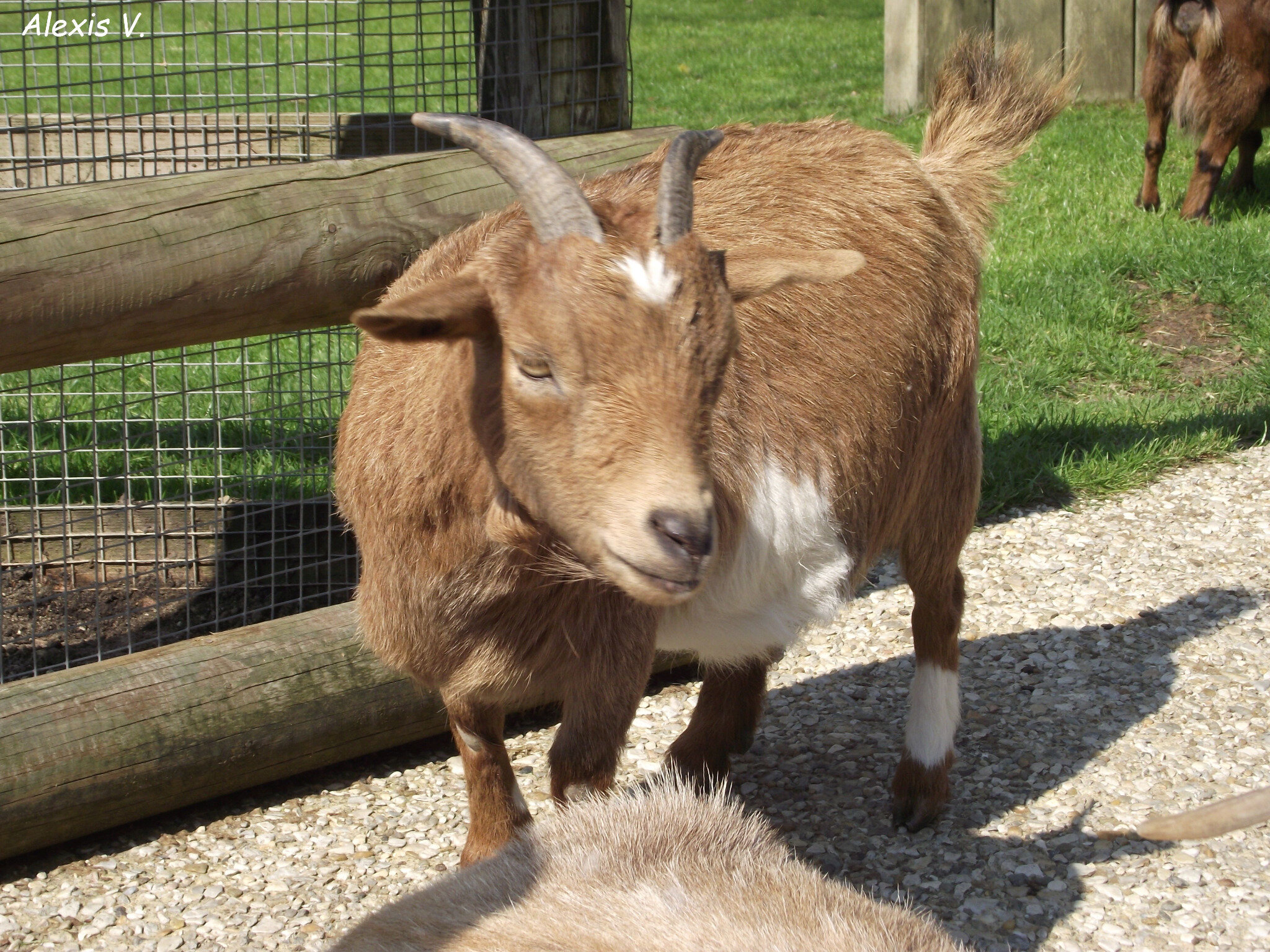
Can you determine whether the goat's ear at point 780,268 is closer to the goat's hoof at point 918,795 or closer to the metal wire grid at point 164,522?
the goat's hoof at point 918,795

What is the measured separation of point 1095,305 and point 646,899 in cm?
638

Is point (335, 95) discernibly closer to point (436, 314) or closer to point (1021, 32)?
point (436, 314)

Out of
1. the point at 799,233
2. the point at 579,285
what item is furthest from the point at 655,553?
the point at 799,233

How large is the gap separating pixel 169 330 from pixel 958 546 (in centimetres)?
247

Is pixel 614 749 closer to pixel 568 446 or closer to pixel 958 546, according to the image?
pixel 568 446

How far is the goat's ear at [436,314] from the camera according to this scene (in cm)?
237

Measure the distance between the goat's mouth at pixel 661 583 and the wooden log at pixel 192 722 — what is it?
190 centimetres

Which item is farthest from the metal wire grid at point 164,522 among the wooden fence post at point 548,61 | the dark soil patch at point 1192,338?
the dark soil patch at point 1192,338

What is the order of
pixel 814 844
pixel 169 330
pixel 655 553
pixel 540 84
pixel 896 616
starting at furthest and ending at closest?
pixel 896 616 < pixel 540 84 < pixel 814 844 < pixel 169 330 < pixel 655 553

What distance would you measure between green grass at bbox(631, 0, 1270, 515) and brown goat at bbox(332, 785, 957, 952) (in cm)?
357

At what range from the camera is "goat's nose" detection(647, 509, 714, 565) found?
229 cm

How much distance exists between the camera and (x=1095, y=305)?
25.6 feet

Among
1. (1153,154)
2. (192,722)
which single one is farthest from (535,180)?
(1153,154)

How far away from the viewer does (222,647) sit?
12.8 feet
